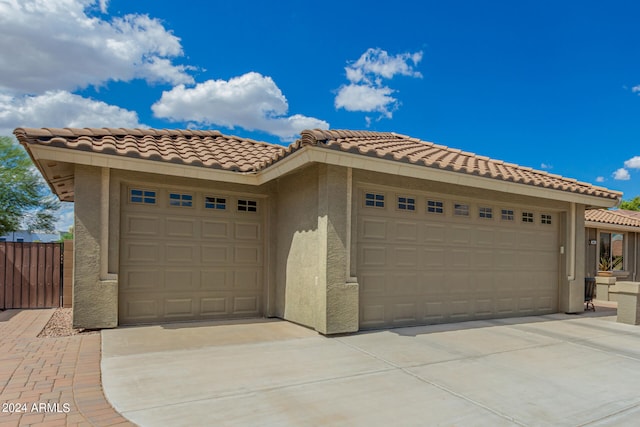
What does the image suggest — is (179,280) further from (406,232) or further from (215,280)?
(406,232)

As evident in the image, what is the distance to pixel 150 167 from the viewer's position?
736 centimetres

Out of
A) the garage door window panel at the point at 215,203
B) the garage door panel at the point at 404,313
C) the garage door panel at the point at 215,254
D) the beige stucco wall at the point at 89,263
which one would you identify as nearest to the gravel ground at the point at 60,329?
the beige stucco wall at the point at 89,263

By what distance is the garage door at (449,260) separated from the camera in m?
7.99

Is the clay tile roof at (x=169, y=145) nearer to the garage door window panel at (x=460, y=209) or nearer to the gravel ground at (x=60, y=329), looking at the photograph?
the gravel ground at (x=60, y=329)

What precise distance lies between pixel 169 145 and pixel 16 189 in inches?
976

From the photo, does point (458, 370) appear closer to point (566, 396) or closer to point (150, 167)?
point (566, 396)

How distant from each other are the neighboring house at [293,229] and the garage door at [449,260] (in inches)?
1.3

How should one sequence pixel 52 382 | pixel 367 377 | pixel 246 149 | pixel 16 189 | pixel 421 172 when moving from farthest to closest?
pixel 16 189, pixel 246 149, pixel 421 172, pixel 367 377, pixel 52 382

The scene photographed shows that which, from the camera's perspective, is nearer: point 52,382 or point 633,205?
point 52,382

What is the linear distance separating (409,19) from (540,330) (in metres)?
10.5

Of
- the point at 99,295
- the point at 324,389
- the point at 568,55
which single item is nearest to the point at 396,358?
the point at 324,389

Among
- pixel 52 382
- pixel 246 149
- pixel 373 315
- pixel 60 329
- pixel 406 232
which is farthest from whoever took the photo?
pixel 246 149

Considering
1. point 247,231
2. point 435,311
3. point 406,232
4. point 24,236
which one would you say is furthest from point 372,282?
point 24,236

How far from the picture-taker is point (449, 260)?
8961 mm
